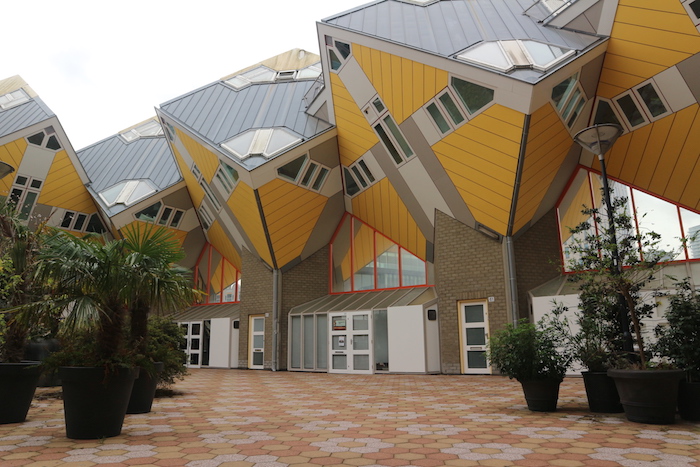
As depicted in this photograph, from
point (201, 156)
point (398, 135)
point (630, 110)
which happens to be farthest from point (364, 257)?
point (630, 110)

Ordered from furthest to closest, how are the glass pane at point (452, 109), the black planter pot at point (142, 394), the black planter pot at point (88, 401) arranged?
the glass pane at point (452, 109) < the black planter pot at point (142, 394) < the black planter pot at point (88, 401)

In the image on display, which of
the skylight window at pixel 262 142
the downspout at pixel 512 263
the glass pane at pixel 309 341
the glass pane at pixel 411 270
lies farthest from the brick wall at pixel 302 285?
the downspout at pixel 512 263

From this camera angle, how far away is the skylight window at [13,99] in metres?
22.7

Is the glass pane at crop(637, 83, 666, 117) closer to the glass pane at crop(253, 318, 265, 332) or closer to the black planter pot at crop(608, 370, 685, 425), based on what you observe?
the black planter pot at crop(608, 370, 685, 425)

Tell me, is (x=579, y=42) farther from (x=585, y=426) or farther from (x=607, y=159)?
(x=585, y=426)

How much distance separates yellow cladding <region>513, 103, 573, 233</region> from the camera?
11688 millimetres

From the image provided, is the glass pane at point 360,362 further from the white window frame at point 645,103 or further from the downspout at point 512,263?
the white window frame at point 645,103

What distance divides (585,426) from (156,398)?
767cm

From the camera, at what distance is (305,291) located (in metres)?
19.2

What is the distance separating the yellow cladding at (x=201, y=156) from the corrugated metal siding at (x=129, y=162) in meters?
3.27

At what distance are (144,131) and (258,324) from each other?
14.9m

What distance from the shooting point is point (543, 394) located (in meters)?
7.07

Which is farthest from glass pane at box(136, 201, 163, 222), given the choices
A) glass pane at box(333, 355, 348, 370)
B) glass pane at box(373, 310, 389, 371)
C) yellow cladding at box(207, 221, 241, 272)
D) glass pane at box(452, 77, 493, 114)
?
glass pane at box(452, 77, 493, 114)

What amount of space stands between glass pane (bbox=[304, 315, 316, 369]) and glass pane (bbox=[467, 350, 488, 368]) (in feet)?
19.4
